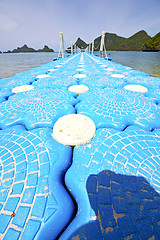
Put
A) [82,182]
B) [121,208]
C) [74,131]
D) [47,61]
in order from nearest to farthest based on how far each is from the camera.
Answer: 1. [121,208]
2. [82,182]
3. [74,131]
4. [47,61]

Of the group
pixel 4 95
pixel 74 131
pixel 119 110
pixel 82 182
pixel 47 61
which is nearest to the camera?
pixel 82 182

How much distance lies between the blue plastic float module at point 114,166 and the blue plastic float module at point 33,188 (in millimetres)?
76

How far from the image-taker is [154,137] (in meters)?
1.15

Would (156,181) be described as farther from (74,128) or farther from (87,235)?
(74,128)

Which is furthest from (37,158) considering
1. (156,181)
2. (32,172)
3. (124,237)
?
(156,181)

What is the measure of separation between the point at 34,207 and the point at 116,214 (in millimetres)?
484

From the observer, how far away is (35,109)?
166cm

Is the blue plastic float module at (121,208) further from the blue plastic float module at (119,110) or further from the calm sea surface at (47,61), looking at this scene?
the calm sea surface at (47,61)

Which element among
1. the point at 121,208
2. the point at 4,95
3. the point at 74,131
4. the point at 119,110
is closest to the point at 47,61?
the point at 4,95

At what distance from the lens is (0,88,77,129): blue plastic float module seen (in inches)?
56.2

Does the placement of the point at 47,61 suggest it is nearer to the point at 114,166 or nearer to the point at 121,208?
the point at 114,166

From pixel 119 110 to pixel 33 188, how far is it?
138 centimetres

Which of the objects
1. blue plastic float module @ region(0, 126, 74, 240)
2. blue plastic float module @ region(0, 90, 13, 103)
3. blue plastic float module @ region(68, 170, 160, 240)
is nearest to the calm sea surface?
blue plastic float module @ region(0, 90, 13, 103)

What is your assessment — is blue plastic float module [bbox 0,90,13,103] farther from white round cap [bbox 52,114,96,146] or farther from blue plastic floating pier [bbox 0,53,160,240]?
white round cap [bbox 52,114,96,146]
